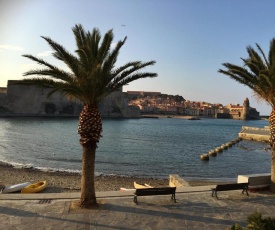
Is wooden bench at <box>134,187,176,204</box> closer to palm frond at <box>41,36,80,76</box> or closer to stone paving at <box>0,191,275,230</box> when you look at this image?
stone paving at <box>0,191,275,230</box>

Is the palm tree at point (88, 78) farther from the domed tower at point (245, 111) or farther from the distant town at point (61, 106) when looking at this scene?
the domed tower at point (245, 111)

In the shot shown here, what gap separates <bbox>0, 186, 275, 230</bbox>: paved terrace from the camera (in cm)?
690

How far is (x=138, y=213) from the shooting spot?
765cm

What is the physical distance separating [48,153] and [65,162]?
5.15 m

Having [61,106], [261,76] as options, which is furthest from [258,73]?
[61,106]

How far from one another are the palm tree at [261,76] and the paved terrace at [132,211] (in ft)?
7.86

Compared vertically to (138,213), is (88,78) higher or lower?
higher

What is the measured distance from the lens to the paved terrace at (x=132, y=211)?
6.90 meters

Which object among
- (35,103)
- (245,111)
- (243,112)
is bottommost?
(35,103)

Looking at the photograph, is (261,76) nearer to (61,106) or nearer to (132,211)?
(132,211)

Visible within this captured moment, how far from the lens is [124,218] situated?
7266 millimetres

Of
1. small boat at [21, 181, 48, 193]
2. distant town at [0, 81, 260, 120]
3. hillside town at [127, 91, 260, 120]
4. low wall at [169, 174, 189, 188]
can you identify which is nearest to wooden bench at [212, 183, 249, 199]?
low wall at [169, 174, 189, 188]

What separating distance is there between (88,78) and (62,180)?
11097 mm

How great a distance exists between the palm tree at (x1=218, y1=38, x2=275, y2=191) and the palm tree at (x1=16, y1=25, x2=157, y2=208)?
351cm
